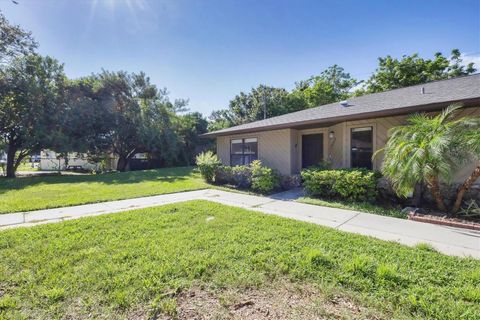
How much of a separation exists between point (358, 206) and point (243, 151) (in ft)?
21.7

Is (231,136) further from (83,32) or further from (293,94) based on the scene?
(293,94)

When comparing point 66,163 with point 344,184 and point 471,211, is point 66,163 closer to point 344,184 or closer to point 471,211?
point 344,184

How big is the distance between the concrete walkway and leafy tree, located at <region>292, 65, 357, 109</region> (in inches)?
785

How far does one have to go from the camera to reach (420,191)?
5.99 m

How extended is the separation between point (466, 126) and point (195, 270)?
626cm

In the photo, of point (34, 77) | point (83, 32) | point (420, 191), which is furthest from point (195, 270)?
point (34, 77)

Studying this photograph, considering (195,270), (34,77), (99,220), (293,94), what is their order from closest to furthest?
(195,270) < (99,220) < (34,77) < (293,94)

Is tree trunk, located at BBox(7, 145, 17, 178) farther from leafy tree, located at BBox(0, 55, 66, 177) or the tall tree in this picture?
the tall tree

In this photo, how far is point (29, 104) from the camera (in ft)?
44.7

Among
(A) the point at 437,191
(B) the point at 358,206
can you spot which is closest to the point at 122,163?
(B) the point at 358,206

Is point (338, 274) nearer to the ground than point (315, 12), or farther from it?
nearer to the ground

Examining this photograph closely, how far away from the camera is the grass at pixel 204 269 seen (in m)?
2.26

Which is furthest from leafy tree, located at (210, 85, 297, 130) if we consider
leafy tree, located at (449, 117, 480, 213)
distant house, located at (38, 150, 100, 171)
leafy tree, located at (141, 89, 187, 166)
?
leafy tree, located at (449, 117, 480, 213)

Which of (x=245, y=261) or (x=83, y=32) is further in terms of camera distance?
(x=83, y=32)
